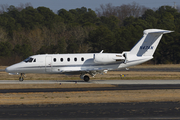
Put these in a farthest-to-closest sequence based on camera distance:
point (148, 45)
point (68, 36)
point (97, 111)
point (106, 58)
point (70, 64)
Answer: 1. point (68, 36)
2. point (148, 45)
3. point (70, 64)
4. point (106, 58)
5. point (97, 111)

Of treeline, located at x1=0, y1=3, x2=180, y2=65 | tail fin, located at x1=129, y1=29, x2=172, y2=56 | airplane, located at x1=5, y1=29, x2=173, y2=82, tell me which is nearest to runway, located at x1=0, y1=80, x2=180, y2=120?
airplane, located at x1=5, y1=29, x2=173, y2=82

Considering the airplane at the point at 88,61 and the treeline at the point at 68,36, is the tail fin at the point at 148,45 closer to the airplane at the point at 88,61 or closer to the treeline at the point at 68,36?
the airplane at the point at 88,61

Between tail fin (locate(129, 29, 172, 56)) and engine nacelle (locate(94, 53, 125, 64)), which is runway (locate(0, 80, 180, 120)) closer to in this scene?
engine nacelle (locate(94, 53, 125, 64))

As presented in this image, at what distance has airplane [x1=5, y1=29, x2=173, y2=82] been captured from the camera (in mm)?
28891

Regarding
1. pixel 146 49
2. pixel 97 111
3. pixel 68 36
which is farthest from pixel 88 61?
pixel 68 36

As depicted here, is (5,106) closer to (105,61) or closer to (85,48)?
(105,61)

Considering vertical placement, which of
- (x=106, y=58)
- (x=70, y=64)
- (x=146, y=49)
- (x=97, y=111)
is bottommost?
(x=97, y=111)

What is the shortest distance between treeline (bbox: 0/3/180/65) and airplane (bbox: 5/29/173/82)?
30649 millimetres

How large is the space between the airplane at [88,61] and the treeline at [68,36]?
101ft

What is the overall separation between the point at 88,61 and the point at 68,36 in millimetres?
53022

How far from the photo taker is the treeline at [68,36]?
210ft

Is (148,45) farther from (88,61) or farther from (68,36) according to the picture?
(68,36)

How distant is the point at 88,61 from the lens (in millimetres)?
29188

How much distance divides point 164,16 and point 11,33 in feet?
162
